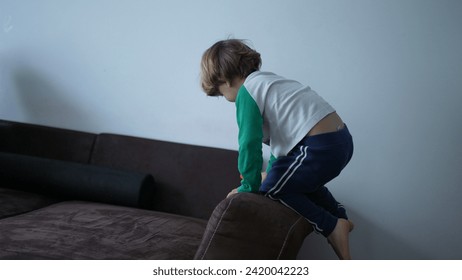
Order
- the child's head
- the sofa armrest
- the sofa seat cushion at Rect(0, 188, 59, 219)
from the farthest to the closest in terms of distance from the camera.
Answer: the sofa seat cushion at Rect(0, 188, 59, 219) < the child's head < the sofa armrest

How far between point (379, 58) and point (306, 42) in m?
0.37

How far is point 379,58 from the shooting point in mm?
2057

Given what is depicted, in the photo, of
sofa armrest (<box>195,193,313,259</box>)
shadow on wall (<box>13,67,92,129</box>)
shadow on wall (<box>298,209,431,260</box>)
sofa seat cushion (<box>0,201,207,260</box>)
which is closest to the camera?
sofa armrest (<box>195,193,313,259</box>)

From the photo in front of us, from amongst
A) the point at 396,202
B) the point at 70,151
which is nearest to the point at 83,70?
the point at 70,151

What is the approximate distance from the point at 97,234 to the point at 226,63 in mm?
857

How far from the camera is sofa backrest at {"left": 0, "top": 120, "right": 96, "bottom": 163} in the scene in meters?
2.52

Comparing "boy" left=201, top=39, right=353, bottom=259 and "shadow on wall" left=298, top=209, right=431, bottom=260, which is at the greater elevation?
"boy" left=201, top=39, right=353, bottom=259

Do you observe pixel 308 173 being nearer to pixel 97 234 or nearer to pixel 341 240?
pixel 341 240

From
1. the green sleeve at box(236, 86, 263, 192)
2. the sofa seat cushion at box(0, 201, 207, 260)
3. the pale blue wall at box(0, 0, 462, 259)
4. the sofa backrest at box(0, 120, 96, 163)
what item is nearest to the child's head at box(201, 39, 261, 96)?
the green sleeve at box(236, 86, 263, 192)

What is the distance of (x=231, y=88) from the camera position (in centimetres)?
173

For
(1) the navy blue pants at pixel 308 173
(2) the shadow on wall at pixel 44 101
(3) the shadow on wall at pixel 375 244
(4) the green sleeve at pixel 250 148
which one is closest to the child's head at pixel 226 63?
(4) the green sleeve at pixel 250 148

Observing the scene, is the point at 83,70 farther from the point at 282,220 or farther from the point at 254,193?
the point at 282,220

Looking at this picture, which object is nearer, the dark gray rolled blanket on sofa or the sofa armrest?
the sofa armrest

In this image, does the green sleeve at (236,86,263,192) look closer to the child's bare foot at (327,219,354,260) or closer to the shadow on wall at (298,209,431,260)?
the child's bare foot at (327,219,354,260)
